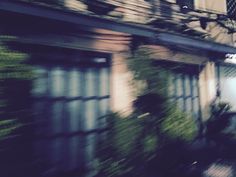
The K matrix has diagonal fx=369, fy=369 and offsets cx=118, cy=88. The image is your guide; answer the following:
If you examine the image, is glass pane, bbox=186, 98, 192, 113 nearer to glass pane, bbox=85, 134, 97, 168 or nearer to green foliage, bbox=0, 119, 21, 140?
glass pane, bbox=85, 134, 97, 168

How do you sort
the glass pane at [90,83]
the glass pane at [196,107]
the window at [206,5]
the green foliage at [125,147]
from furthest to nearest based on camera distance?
1. the window at [206,5]
2. the glass pane at [196,107]
3. the glass pane at [90,83]
4. the green foliage at [125,147]

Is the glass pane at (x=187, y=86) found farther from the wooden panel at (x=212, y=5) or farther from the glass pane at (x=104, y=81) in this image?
the glass pane at (x=104, y=81)

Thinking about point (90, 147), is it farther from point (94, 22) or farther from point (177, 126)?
point (94, 22)

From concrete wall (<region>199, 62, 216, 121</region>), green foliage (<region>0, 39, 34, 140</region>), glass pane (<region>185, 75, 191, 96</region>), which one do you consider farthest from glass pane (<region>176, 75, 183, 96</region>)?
green foliage (<region>0, 39, 34, 140</region>)

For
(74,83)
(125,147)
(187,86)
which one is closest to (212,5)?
(187,86)


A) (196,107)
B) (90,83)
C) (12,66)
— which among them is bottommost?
(196,107)

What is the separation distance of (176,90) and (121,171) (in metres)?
4.16

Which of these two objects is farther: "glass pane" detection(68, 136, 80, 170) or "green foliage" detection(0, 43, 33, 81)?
"glass pane" detection(68, 136, 80, 170)

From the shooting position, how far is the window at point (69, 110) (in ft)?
17.4

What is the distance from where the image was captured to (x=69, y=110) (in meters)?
5.70

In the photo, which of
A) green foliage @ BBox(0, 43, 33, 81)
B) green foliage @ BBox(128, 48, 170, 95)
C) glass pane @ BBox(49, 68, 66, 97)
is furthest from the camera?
glass pane @ BBox(49, 68, 66, 97)

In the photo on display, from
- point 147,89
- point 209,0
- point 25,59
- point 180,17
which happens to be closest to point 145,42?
point 147,89

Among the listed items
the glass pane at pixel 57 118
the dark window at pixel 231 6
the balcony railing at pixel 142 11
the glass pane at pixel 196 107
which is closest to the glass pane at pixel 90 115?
the glass pane at pixel 57 118

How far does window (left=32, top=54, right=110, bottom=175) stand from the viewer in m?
5.32
